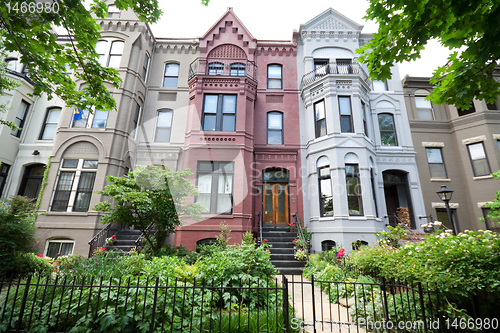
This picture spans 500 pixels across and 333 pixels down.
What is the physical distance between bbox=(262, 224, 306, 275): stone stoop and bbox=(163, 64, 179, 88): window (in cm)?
1021

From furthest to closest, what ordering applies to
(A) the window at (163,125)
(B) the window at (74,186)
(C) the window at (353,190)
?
(A) the window at (163,125)
(B) the window at (74,186)
(C) the window at (353,190)

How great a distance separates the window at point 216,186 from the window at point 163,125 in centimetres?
345

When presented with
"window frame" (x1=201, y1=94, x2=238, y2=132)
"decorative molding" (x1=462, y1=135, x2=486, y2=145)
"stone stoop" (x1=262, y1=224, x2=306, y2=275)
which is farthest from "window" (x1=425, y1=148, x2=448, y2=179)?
"window frame" (x1=201, y1=94, x2=238, y2=132)

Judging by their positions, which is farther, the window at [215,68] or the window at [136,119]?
the window at [215,68]

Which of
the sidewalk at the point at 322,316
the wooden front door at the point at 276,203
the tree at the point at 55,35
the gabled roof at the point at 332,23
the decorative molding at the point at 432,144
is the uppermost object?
the gabled roof at the point at 332,23

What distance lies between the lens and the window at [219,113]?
42.2ft

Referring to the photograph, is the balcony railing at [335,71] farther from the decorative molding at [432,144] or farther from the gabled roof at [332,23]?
Answer: the decorative molding at [432,144]

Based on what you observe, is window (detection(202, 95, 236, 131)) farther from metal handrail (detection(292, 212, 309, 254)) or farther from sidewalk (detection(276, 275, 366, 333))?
sidewalk (detection(276, 275, 366, 333))

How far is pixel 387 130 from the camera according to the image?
14102mm

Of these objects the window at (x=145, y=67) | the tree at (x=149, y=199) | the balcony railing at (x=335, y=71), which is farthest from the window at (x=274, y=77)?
the tree at (x=149, y=199)

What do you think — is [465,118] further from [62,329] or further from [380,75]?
[62,329]

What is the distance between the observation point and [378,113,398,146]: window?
14.0m

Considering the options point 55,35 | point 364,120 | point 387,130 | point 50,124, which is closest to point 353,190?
point 364,120

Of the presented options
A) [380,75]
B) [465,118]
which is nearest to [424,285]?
[380,75]
